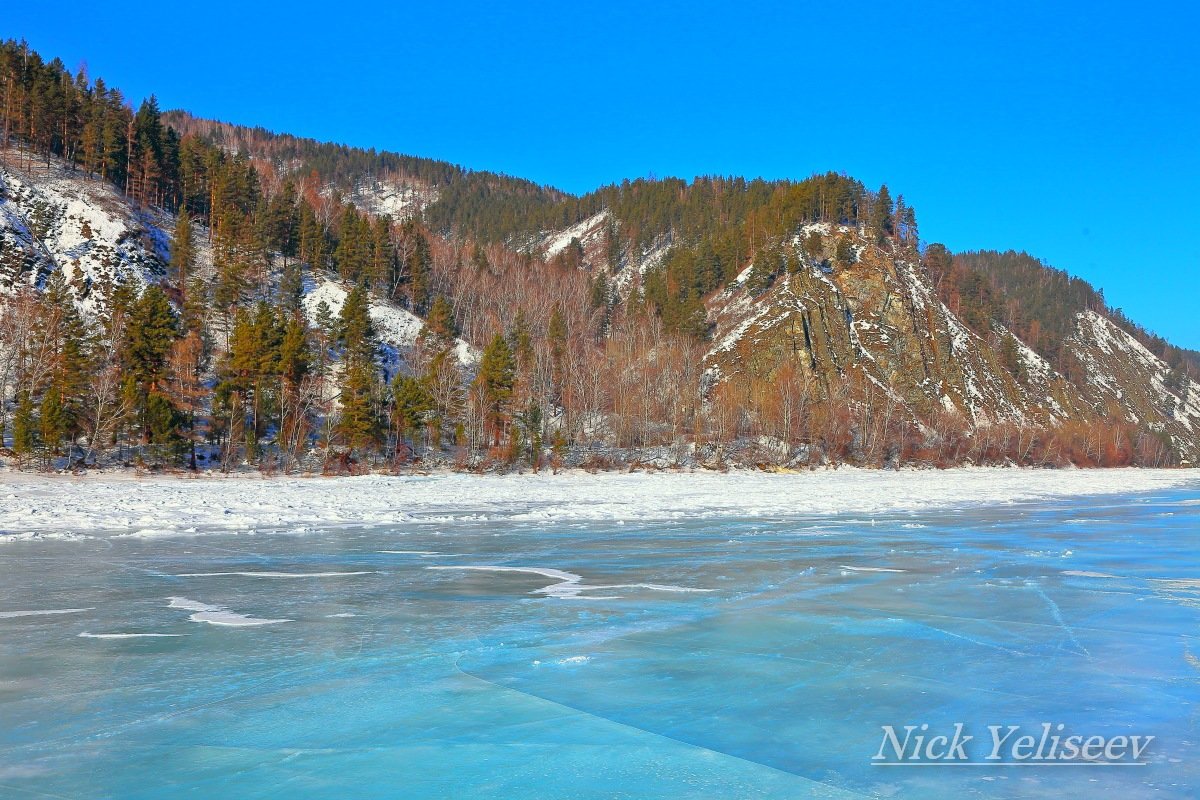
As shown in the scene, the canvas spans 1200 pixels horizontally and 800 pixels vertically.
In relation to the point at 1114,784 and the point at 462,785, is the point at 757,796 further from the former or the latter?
the point at 1114,784

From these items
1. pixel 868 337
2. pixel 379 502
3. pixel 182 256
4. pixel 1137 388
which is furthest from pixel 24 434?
pixel 1137 388

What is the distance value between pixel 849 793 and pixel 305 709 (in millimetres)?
4076

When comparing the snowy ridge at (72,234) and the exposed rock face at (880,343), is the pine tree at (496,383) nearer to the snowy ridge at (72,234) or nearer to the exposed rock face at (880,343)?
the snowy ridge at (72,234)

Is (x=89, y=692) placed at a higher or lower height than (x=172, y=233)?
lower

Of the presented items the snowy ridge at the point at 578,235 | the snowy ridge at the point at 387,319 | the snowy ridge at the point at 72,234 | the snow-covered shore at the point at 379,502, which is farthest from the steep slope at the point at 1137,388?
the snowy ridge at the point at 72,234

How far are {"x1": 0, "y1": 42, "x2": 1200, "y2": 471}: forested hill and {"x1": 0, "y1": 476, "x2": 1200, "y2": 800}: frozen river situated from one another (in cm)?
3883

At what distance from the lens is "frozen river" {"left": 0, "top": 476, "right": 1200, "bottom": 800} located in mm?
5180

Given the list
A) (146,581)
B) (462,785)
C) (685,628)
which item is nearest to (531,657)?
(685,628)

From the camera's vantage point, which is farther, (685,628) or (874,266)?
(874,266)

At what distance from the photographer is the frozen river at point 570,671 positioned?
204 inches

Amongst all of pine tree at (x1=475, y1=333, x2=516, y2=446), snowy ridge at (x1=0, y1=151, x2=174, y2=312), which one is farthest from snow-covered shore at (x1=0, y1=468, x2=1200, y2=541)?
snowy ridge at (x1=0, y1=151, x2=174, y2=312)

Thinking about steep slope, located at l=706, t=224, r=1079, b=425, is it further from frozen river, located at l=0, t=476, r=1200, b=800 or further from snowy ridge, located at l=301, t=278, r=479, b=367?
frozen river, located at l=0, t=476, r=1200, b=800

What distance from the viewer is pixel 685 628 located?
943 cm

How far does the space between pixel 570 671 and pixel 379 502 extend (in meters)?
22.2
